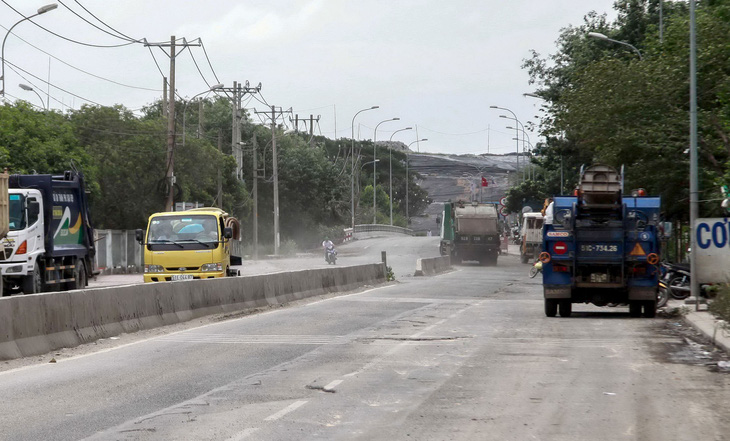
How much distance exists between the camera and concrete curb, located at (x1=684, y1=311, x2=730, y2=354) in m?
14.7

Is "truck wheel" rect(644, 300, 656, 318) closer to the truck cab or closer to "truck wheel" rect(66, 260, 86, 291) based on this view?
the truck cab

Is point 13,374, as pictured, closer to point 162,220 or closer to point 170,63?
point 162,220

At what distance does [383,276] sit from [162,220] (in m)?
13.0

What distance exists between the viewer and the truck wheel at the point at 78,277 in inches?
1161

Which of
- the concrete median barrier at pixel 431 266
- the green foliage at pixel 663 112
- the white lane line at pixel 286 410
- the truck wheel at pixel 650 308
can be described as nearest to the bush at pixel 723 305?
the truck wheel at pixel 650 308

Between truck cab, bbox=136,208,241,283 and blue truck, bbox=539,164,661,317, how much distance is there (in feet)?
32.4

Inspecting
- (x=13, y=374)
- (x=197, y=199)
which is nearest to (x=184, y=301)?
(x=13, y=374)

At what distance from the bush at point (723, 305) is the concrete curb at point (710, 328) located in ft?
0.76

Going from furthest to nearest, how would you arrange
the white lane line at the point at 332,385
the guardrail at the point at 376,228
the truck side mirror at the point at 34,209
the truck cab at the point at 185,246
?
1. the guardrail at the point at 376,228
2. the truck cab at the point at 185,246
3. the truck side mirror at the point at 34,209
4. the white lane line at the point at 332,385

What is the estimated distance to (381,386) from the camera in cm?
1071

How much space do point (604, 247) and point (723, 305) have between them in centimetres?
553

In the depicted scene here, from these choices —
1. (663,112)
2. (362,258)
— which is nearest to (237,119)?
(362,258)

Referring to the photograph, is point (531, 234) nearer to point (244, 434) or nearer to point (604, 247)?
point (604, 247)

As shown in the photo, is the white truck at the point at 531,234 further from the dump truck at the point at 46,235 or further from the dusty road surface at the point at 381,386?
the dusty road surface at the point at 381,386
